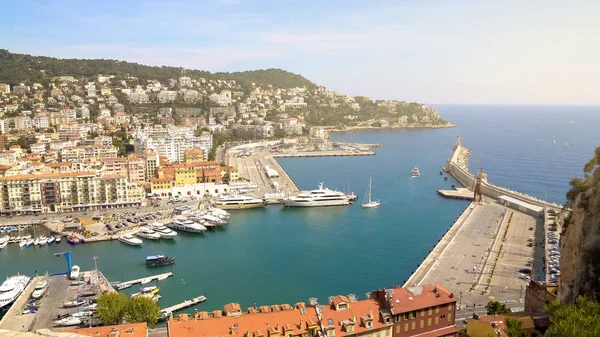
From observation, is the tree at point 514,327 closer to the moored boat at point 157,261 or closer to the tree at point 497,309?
the tree at point 497,309

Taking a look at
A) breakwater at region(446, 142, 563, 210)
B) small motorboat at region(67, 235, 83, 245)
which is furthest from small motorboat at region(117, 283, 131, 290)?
breakwater at region(446, 142, 563, 210)

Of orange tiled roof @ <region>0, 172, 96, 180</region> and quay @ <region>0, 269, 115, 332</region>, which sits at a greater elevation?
orange tiled roof @ <region>0, 172, 96, 180</region>

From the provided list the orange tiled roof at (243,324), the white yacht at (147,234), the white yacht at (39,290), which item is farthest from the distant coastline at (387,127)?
the orange tiled roof at (243,324)

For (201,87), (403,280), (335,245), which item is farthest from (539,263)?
(201,87)

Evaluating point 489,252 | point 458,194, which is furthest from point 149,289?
point 458,194

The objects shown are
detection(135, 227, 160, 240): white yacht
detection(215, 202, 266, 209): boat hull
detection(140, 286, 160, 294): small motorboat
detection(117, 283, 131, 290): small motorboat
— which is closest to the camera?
detection(140, 286, 160, 294): small motorboat

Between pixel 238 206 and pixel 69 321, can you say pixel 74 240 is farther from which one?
pixel 238 206

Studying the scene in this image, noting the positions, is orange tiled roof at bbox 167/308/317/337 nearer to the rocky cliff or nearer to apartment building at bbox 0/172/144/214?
the rocky cliff

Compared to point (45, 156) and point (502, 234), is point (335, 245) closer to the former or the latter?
point (502, 234)
